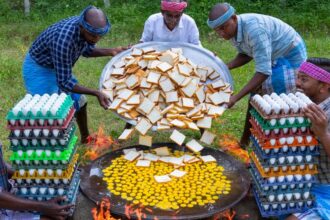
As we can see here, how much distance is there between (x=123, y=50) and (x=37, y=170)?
1.85 m

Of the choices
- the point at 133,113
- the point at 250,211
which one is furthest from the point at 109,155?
the point at 250,211

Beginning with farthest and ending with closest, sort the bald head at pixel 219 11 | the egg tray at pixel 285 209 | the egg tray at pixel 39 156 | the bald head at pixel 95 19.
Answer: the bald head at pixel 219 11 → the bald head at pixel 95 19 → the egg tray at pixel 285 209 → the egg tray at pixel 39 156

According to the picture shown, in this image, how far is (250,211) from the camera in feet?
12.1

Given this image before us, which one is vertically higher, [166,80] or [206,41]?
[166,80]

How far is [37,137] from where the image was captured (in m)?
2.98

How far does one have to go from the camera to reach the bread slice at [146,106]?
396 cm

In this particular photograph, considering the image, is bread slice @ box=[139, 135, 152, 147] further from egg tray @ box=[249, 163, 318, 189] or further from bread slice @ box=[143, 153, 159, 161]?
egg tray @ box=[249, 163, 318, 189]

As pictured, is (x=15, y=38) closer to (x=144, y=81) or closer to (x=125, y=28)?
(x=125, y=28)

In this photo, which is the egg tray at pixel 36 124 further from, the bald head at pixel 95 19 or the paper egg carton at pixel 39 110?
the bald head at pixel 95 19

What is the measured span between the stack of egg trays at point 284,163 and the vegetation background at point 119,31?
6.88 ft

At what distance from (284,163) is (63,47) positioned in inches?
78.8

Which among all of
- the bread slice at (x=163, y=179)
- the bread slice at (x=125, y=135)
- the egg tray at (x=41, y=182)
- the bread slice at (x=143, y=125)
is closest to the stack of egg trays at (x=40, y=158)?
the egg tray at (x=41, y=182)

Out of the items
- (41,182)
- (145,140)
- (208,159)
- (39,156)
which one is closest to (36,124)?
(39,156)

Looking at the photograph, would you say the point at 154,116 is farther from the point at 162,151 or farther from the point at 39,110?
the point at 39,110
